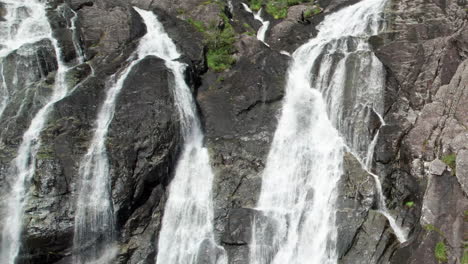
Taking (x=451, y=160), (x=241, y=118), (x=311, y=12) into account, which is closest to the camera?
(x=451, y=160)

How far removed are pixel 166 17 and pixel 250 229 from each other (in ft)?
48.9

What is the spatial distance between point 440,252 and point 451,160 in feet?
11.1

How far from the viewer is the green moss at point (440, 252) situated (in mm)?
12582

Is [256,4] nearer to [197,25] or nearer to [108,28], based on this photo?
[197,25]

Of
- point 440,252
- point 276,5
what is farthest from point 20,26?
point 440,252

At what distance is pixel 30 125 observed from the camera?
1703cm

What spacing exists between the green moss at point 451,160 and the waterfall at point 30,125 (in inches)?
590

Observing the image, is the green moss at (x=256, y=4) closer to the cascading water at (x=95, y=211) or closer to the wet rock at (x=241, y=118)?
the wet rock at (x=241, y=118)

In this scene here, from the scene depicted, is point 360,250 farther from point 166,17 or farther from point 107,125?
point 166,17

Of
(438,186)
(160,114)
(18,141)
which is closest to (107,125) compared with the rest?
(160,114)

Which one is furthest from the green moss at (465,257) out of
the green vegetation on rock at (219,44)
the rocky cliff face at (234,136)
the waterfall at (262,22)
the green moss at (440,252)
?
the waterfall at (262,22)

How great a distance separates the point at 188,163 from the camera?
17.9 m

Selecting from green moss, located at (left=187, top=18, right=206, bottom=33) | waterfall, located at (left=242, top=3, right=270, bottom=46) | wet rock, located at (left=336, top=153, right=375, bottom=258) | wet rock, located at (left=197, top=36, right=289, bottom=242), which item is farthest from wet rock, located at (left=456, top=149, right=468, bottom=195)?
green moss, located at (left=187, top=18, right=206, bottom=33)

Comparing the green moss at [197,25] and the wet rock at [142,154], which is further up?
the green moss at [197,25]
